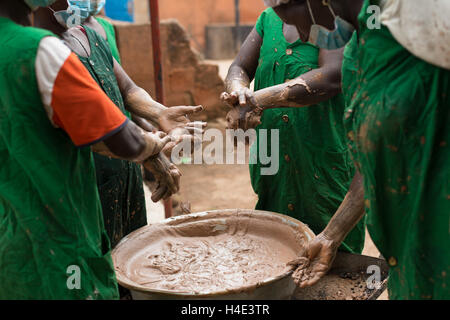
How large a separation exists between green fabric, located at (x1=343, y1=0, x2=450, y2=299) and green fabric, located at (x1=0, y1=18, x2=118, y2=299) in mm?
928

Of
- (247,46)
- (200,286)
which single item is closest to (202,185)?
(247,46)

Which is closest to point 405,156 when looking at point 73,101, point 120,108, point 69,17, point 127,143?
point 127,143

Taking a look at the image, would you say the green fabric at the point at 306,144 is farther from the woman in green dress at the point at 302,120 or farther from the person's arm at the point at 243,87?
the person's arm at the point at 243,87

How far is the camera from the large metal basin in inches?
71.2

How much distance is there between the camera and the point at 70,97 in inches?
57.6

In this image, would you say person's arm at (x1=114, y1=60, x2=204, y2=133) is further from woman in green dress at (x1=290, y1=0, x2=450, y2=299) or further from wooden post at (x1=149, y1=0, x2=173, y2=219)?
wooden post at (x1=149, y1=0, x2=173, y2=219)

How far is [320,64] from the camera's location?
2.41 metres

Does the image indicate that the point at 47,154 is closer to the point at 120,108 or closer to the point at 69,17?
the point at 120,108

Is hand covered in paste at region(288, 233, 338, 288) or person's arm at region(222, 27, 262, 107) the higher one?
person's arm at region(222, 27, 262, 107)

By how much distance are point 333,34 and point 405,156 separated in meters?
0.68

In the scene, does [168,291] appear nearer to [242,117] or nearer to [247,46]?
[242,117]


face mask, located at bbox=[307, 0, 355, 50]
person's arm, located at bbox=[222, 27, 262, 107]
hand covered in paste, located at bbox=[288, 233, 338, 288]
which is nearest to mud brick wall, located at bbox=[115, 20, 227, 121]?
person's arm, located at bbox=[222, 27, 262, 107]

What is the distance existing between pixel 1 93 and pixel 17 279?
1.94 feet

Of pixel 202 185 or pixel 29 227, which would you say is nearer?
pixel 29 227
